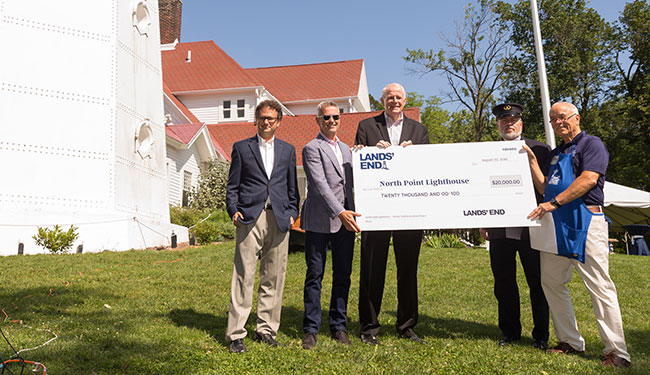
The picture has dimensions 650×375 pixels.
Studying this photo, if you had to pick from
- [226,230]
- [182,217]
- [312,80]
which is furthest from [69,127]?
[312,80]

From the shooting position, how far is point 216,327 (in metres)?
5.81

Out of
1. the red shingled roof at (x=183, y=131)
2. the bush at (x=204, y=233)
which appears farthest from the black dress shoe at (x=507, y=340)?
the red shingled roof at (x=183, y=131)

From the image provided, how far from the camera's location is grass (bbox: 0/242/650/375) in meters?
4.39

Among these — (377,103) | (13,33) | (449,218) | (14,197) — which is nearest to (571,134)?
(449,218)

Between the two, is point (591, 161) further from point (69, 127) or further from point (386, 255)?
point (69, 127)

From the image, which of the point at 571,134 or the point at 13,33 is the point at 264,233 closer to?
the point at 571,134

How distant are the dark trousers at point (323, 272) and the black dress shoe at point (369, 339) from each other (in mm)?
256

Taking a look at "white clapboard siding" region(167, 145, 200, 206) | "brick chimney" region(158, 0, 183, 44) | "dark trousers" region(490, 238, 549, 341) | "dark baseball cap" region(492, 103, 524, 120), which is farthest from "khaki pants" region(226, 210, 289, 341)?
"brick chimney" region(158, 0, 183, 44)

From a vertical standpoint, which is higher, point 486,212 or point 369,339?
point 486,212

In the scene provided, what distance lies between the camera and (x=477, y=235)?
19.1 metres

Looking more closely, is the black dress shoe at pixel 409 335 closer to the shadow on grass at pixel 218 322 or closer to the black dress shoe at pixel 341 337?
the black dress shoe at pixel 341 337

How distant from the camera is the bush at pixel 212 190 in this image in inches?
958

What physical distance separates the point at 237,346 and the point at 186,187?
21450 millimetres

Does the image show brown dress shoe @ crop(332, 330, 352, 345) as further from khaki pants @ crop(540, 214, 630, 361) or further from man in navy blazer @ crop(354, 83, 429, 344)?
khaki pants @ crop(540, 214, 630, 361)
